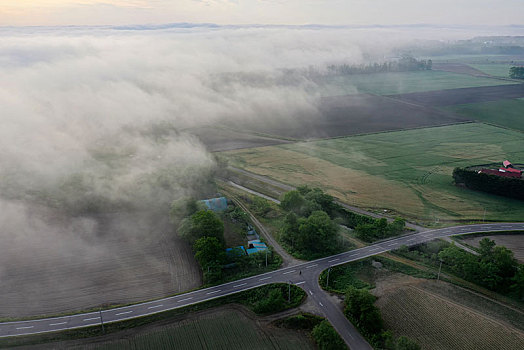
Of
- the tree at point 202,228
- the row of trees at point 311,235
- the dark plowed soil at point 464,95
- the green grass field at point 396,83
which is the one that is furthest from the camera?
the green grass field at point 396,83

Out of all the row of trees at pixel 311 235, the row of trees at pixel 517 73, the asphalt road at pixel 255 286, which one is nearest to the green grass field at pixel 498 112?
the row of trees at pixel 517 73

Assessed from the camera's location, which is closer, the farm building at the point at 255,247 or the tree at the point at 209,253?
the tree at the point at 209,253

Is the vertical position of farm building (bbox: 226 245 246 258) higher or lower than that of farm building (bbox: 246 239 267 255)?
higher

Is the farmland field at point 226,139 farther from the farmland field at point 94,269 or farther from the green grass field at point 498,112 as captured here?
the green grass field at point 498,112

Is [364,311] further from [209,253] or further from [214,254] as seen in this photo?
[209,253]

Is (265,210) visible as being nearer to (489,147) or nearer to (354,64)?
(489,147)

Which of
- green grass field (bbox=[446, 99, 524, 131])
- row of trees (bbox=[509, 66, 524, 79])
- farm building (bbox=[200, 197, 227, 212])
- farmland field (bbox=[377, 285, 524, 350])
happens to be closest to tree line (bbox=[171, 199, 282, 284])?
farm building (bbox=[200, 197, 227, 212])

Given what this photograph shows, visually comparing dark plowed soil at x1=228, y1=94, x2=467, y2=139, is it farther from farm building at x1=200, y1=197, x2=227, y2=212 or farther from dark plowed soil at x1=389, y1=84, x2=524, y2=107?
farm building at x1=200, y1=197, x2=227, y2=212
